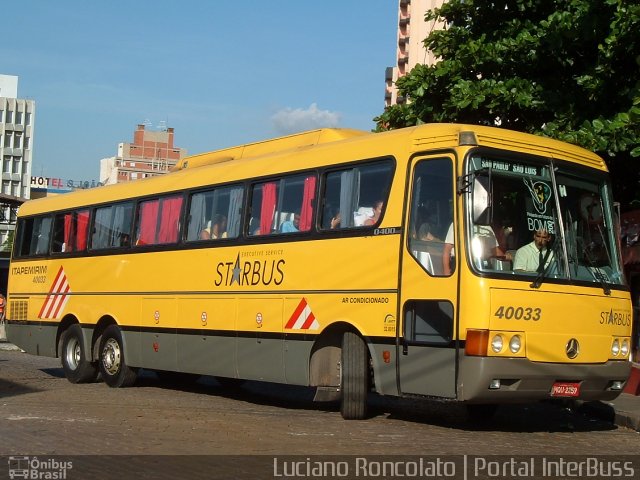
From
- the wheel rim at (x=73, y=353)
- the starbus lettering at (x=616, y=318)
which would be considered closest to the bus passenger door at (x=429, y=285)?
the starbus lettering at (x=616, y=318)

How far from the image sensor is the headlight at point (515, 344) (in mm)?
10609

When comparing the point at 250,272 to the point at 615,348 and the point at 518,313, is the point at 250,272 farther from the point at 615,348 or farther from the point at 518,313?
the point at 615,348

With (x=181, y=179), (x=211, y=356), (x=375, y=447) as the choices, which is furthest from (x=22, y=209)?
(x=375, y=447)

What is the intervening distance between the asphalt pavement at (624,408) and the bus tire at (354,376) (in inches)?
151

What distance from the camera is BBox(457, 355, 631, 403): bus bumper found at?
1046 centimetres

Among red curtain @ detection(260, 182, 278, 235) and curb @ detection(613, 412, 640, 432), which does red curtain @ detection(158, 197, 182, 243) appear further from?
curb @ detection(613, 412, 640, 432)

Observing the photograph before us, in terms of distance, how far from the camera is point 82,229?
61.8 feet

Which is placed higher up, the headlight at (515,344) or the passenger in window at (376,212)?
the passenger in window at (376,212)

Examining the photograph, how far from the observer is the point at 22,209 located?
70.0 ft

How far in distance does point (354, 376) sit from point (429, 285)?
166 centimetres

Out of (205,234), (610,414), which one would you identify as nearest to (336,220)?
(205,234)

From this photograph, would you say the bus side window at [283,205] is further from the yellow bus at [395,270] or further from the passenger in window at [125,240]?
the passenger in window at [125,240]

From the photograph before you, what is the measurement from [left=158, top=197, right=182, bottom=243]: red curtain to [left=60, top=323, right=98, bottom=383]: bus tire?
3.05 meters

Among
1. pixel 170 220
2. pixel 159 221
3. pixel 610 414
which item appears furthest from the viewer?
pixel 159 221
